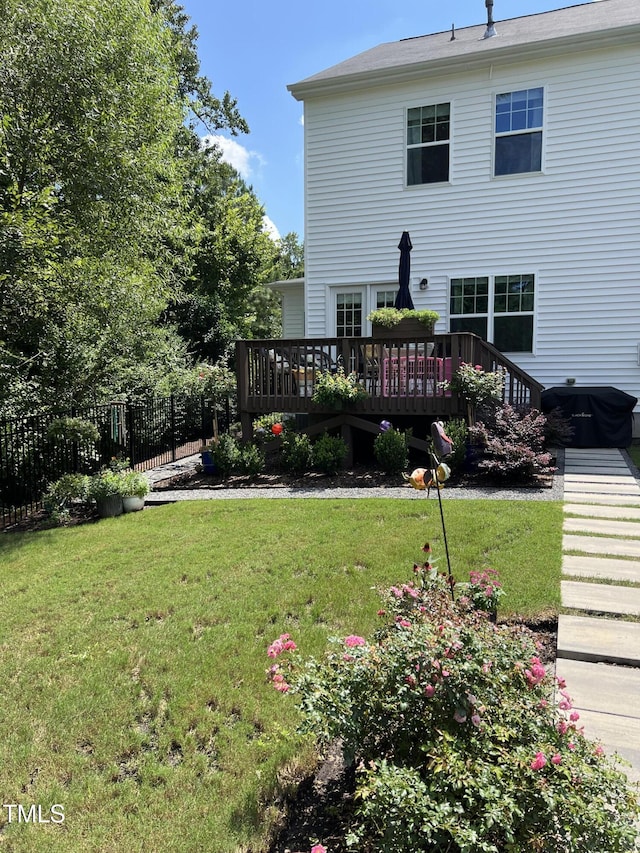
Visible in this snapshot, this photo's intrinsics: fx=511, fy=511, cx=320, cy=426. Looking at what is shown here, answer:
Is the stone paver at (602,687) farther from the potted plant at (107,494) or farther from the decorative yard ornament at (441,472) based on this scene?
the potted plant at (107,494)

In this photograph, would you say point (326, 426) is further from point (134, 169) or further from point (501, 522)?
point (134, 169)

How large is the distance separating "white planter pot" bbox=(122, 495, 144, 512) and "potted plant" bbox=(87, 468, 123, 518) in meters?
0.06

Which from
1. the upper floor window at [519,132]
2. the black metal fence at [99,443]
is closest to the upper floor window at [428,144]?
the upper floor window at [519,132]

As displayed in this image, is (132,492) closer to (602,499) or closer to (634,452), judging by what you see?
(602,499)

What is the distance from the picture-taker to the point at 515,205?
9.19 m

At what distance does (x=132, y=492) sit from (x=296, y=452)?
2224 mm

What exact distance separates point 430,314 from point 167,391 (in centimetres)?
589

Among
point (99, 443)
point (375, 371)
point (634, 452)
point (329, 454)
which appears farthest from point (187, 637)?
point (634, 452)

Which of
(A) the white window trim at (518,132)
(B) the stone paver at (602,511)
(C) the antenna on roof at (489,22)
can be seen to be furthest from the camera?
(C) the antenna on roof at (489,22)

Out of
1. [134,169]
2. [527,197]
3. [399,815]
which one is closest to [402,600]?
[399,815]

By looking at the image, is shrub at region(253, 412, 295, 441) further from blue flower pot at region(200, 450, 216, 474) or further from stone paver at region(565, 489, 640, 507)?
stone paver at region(565, 489, 640, 507)

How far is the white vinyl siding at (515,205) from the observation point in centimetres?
864

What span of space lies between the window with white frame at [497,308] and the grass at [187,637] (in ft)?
16.4

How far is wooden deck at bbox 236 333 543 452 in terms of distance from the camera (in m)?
7.00
